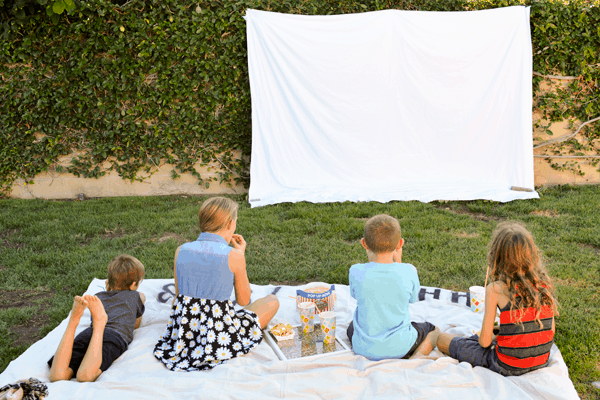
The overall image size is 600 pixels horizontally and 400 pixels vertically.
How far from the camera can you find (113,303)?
8.13 ft

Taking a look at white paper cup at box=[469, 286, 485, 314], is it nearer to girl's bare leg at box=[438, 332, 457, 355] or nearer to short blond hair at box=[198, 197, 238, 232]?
girl's bare leg at box=[438, 332, 457, 355]

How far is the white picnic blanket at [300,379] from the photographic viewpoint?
200 centimetres

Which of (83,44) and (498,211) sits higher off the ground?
(83,44)

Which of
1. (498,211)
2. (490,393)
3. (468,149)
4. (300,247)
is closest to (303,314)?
(490,393)

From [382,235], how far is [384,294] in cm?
27

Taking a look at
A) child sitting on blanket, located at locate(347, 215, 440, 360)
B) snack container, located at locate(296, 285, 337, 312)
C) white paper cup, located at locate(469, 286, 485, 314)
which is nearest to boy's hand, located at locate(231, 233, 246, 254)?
snack container, located at locate(296, 285, 337, 312)

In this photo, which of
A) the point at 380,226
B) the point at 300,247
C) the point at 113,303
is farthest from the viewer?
the point at 300,247

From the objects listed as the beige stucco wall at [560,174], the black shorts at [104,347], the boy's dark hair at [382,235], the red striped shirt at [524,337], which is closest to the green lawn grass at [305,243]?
the red striped shirt at [524,337]

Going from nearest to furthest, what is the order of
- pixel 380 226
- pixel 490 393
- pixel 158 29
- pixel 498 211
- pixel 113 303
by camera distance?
pixel 490 393, pixel 380 226, pixel 113 303, pixel 498 211, pixel 158 29

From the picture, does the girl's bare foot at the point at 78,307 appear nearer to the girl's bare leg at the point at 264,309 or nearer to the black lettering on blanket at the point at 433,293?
the girl's bare leg at the point at 264,309

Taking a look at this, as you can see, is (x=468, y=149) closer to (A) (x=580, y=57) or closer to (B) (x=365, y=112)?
(B) (x=365, y=112)

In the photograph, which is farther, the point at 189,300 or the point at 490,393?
the point at 189,300

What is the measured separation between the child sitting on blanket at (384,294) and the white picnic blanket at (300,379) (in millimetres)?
77

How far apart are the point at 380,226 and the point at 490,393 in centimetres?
83
